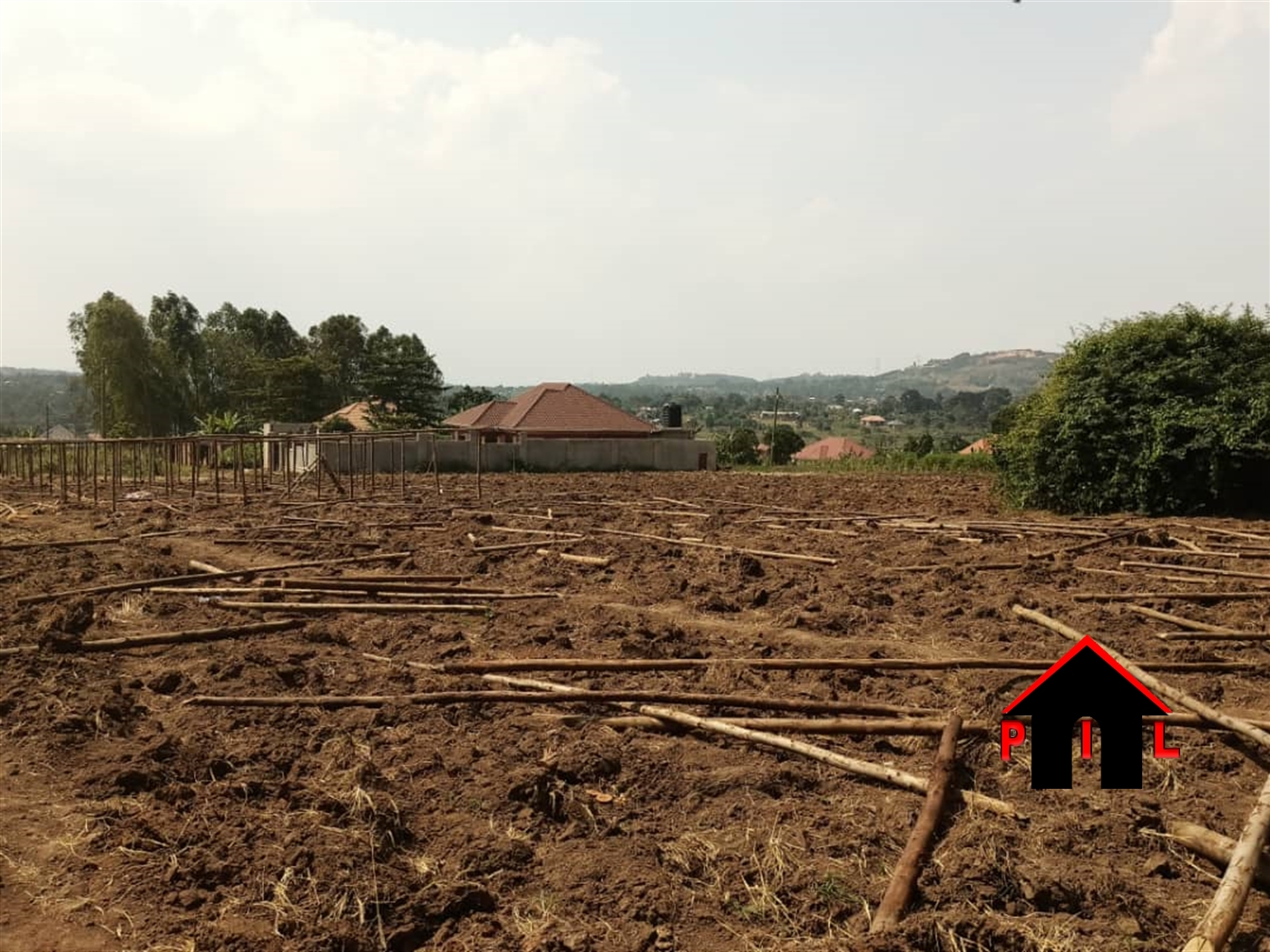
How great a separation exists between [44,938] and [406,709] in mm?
2580

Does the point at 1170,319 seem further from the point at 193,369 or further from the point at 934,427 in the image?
the point at 934,427

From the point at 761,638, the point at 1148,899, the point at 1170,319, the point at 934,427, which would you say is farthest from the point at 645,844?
the point at 934,427

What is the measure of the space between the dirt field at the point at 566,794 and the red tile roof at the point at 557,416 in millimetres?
35379

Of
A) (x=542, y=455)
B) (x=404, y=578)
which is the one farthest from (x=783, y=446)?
(x=404, y=578)

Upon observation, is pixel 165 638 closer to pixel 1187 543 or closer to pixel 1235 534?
pixel 1187 543

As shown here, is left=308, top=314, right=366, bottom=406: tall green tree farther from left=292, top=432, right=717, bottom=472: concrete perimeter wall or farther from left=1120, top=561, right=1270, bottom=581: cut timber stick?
left=1120, top=561, right=1270, bottom=581: cut timber stick

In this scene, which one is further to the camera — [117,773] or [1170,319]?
[1170,319]

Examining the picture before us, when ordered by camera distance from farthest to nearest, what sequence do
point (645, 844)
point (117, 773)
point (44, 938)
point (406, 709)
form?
point (406, 709), point (117, 773), point (645, 844), point (44, 938)

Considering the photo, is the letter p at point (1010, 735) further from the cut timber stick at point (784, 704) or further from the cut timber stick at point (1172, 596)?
the cut timber stick at point (1172, 596)

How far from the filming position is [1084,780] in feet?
15.9

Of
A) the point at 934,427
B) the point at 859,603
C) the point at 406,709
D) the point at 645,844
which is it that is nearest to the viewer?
the point at 645,844

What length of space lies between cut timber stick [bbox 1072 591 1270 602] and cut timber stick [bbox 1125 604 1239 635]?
263 mm

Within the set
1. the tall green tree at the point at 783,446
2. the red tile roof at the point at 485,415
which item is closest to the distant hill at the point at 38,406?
the red tile roof at the point at 485,415

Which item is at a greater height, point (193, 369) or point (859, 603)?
point (193, 369)
